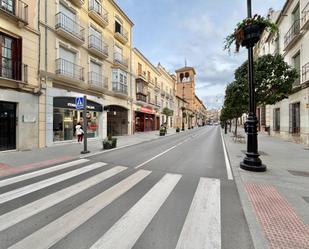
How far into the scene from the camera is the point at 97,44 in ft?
57.3

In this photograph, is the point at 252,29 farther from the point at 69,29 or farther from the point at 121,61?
the point at 121,61

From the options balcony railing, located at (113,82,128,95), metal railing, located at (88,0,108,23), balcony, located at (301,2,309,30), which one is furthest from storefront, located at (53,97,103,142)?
balcony, located at (301,2,309,30)

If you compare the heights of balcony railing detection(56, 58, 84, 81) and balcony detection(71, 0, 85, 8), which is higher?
balcony detection(71, 0, 85, 8)

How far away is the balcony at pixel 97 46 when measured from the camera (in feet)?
54.0

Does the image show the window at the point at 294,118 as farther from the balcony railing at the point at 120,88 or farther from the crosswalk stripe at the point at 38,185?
the crosswalk stripe at the point at 38,185

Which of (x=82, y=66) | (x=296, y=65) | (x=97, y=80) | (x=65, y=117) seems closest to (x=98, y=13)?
(x=82, y=66)

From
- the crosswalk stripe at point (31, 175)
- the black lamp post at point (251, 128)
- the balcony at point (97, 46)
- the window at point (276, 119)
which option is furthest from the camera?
the window at point (276, 119)

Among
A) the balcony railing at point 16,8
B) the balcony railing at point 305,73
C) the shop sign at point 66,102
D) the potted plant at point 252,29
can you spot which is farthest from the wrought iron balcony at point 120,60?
the balcony railing at point 305,73

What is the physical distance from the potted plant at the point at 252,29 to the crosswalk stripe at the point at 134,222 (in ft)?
18.7

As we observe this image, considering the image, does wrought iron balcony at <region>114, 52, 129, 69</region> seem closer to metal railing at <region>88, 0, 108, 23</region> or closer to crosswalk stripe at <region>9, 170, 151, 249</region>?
metal railing at <region>88, 0, 108, 23</region>

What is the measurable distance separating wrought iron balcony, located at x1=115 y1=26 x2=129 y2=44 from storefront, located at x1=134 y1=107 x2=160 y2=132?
8843 mm

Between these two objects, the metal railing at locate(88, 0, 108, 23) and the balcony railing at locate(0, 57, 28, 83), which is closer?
the balcony railing at locate(0, 57, 28, 83)

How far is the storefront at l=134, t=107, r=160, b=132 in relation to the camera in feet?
92.6

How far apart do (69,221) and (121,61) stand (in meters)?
19.9
